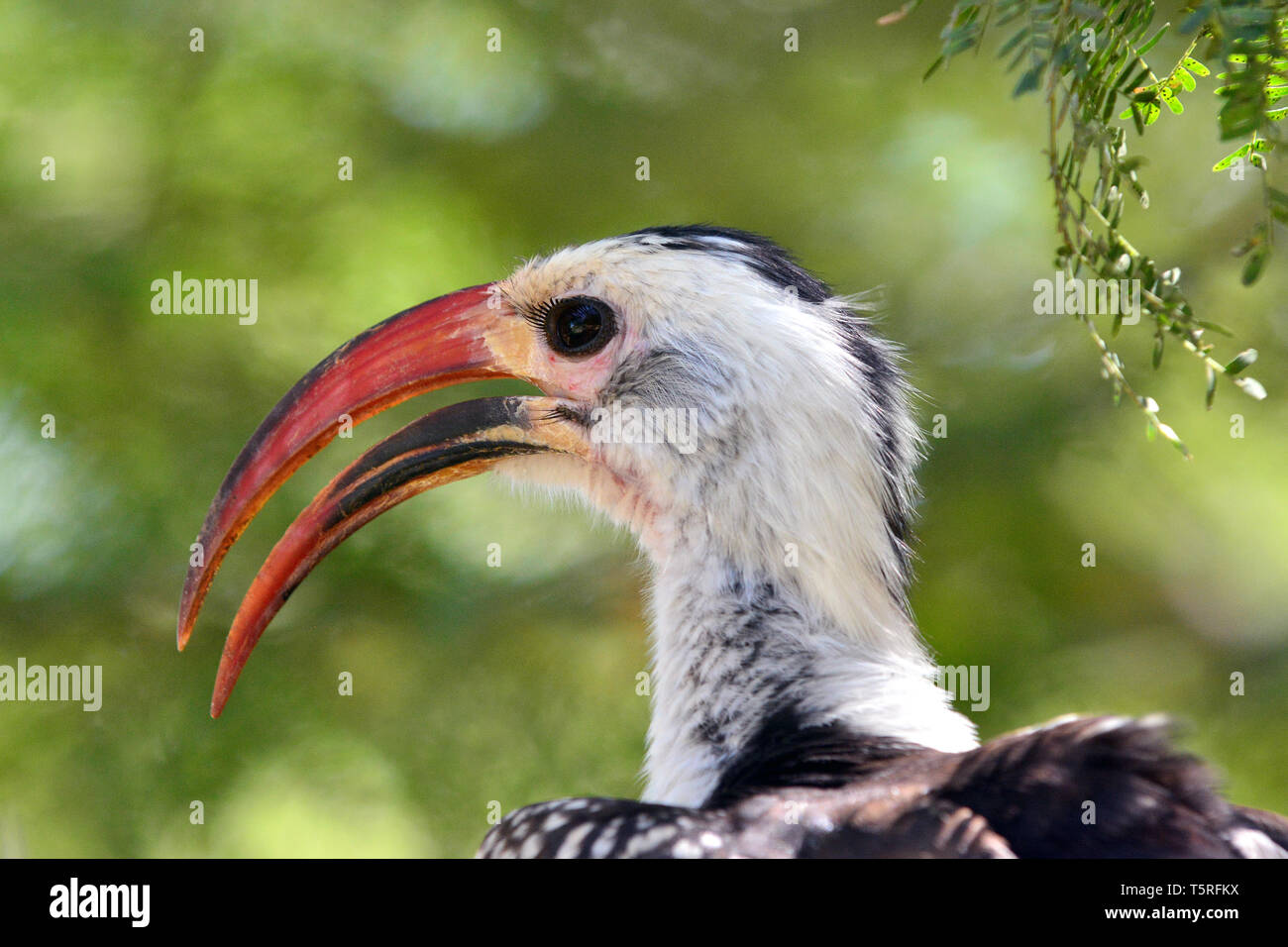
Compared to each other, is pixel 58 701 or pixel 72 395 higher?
pixel 72 395

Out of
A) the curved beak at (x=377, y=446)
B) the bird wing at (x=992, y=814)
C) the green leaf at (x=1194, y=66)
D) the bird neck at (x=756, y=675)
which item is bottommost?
the bird wing at (x=992, y=814)

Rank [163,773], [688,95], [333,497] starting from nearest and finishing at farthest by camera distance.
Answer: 1. [333,497]
2. [163,773]
3. [688,95]

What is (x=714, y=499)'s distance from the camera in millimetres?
2506

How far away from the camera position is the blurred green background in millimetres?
4359

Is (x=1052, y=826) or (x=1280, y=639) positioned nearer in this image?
(x=1052, y=826)

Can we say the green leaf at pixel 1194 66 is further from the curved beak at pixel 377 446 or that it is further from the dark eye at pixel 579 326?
the curved beak at pixel 377 446

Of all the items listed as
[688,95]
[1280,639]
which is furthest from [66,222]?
[1280,639]

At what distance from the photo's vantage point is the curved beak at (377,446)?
2.68 m

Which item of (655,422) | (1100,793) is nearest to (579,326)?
(655,422)

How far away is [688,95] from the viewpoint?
4.91 m

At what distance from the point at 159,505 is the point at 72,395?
0.52 m

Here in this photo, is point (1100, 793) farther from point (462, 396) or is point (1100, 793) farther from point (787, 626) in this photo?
point (462, 396)

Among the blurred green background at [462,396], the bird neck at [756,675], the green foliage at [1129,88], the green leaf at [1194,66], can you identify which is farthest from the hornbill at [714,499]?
the blurred green background at [462,396]
